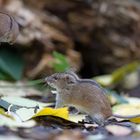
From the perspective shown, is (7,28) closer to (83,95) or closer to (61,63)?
(83,95)

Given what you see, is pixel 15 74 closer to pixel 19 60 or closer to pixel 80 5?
pixel 19 60

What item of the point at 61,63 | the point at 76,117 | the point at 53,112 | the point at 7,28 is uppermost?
the point at 61,63

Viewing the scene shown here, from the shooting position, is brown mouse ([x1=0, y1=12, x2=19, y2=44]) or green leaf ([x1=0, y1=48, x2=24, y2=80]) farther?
green leaf ([x1=0, y1=48, x2=24, y2=80])

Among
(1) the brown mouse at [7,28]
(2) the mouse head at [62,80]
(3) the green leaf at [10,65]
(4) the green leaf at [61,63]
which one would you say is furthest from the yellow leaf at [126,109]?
(3) the green leaf at [10,65]

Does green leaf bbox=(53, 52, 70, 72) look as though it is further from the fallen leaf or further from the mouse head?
the fallen leaf

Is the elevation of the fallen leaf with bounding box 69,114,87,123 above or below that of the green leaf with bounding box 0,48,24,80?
below

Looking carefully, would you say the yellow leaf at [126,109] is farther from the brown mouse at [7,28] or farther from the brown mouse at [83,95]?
the brown mouse at [7,28]

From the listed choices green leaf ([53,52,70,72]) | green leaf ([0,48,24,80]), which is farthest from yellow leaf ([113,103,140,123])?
green leaf ([0,48,24,80])

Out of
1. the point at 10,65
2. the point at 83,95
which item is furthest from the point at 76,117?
the point at 10,65
